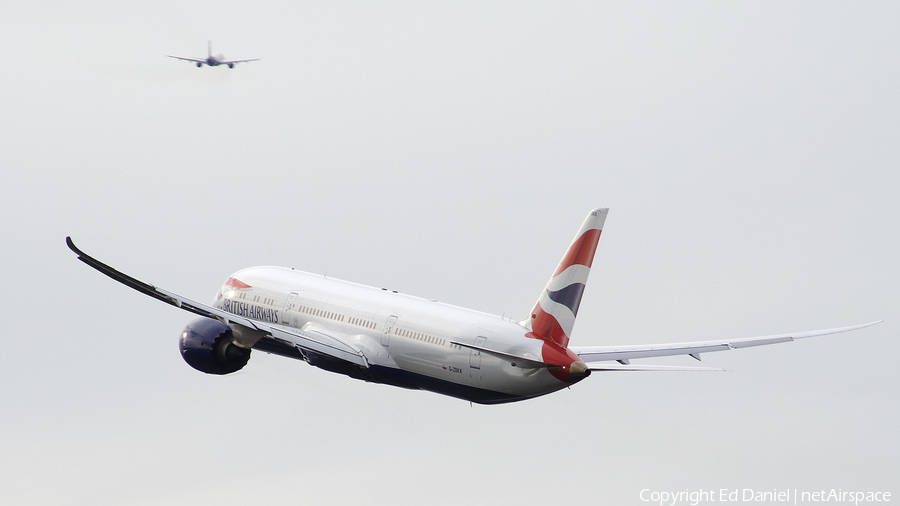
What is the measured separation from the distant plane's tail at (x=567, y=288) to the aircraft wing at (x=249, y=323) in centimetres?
891

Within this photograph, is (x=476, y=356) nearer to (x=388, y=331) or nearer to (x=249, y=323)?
(x=388, y=331)

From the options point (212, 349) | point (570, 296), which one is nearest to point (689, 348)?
point (570, 296)

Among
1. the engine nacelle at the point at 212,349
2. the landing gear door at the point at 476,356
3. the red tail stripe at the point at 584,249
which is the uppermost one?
the red tail stripe at the point at 584,249

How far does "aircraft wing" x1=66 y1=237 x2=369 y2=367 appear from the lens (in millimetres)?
41969

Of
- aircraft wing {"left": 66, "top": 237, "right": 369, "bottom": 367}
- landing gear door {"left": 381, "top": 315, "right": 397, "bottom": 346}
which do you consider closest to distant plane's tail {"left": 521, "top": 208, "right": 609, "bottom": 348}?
landing gear door {"left": 381, "top": 315, "right": 397, "bottom": 346}

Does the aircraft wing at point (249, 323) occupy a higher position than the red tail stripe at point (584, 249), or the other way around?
the red tail stripe at point (584, 249)

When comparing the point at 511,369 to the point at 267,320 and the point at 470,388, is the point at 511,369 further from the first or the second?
the point at 267,320

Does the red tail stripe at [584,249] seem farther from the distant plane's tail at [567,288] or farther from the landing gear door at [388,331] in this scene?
the landing gear door at [388,331]

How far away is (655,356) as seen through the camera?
4691 cm

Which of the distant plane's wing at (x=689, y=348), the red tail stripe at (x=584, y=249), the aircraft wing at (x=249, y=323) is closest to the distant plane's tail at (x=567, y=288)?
the red tail stripe at (x=584, y=249)

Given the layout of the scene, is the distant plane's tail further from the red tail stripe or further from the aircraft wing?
the aircraft wing

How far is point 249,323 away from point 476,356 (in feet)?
28.0

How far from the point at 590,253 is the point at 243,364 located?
52.7ft

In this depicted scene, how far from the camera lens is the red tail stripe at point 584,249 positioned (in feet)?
141
